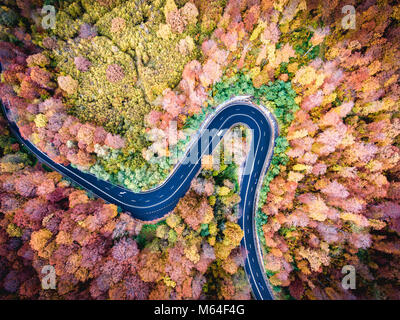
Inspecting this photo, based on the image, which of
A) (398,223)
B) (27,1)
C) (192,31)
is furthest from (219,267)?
(27,1)

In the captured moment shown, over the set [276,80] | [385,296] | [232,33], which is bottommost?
[385,296]

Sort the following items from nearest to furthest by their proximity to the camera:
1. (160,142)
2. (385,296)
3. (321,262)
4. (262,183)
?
1. (385,296)
2. (321,262)
3. (160,142)
4. (262,183)

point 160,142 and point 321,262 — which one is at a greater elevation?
point 160,142

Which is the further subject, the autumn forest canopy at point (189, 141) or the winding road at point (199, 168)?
the winding road at point (199, 168)

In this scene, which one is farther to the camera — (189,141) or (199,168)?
(199,168)

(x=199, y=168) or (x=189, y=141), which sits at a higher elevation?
(x=189, y=141)

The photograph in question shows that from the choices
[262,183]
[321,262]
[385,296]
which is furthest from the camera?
[262,183]

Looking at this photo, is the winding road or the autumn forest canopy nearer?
the autumn forest canopy

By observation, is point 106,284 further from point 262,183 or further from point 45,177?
point 262,183
